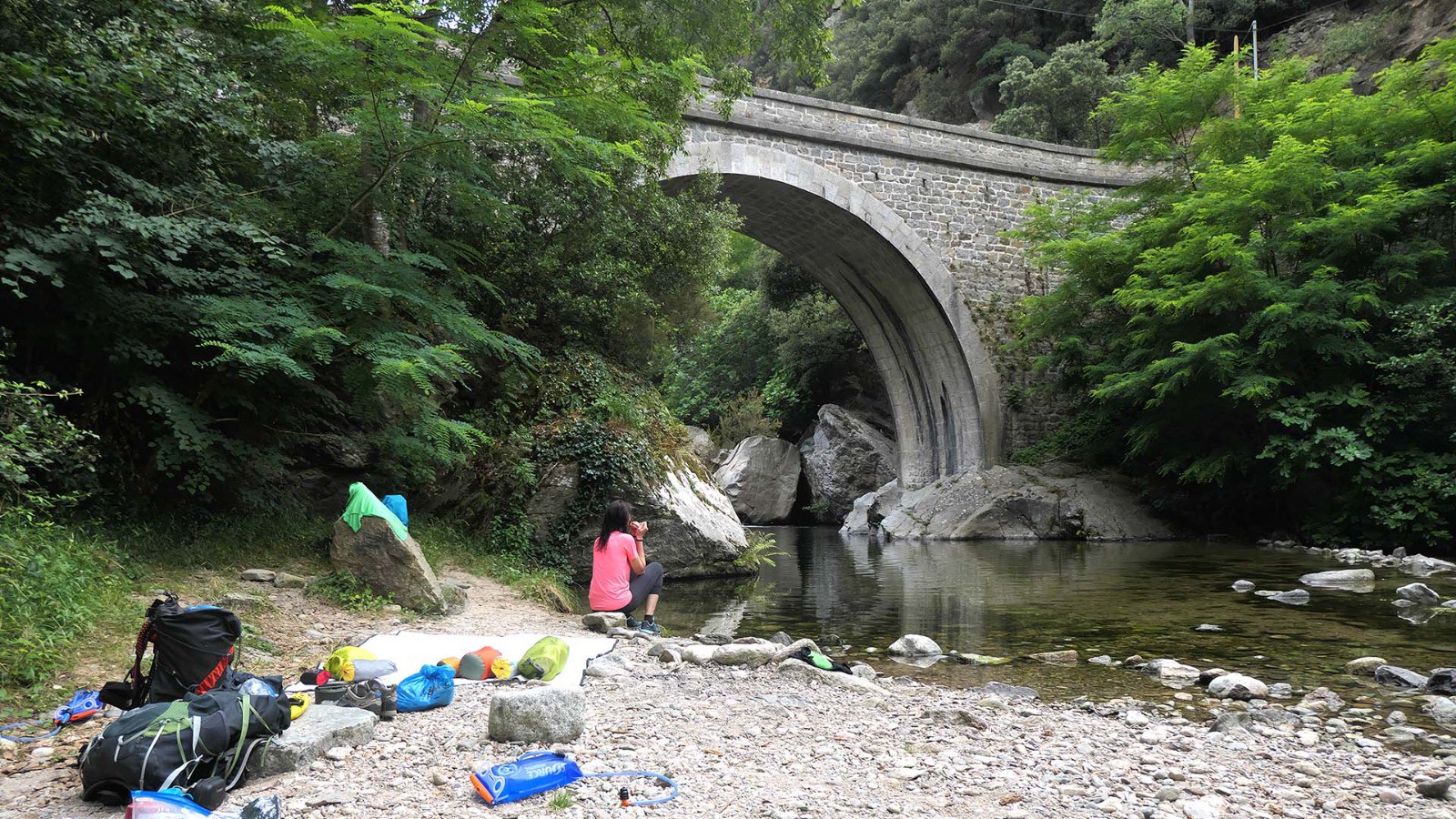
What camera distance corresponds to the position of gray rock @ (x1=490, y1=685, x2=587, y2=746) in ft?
9.89

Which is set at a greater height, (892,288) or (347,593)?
(892,288)

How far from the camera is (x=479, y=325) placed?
22.6 feet

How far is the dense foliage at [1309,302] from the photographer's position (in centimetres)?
1149

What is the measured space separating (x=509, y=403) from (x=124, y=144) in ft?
15.5

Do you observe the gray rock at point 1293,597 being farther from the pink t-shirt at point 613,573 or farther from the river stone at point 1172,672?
the pink t-shirt at point 613,573

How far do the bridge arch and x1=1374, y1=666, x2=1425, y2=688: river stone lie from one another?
11.9 meters

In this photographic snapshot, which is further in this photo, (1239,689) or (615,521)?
(615,521)

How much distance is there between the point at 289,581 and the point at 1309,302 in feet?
42.9

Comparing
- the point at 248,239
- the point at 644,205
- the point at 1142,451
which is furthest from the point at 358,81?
the point at 1142,451

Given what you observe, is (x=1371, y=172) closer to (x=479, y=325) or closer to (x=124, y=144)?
(x=479, y=325)

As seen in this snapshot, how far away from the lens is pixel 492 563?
8031 mm

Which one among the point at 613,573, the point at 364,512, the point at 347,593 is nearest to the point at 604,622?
the point at 613,573

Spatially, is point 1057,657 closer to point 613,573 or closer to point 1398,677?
point 1398,677

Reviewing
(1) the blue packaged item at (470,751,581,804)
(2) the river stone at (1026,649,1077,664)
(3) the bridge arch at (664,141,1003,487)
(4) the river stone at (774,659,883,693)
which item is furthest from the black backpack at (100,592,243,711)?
(3) the bridge arch at (664,141,1003,487)
